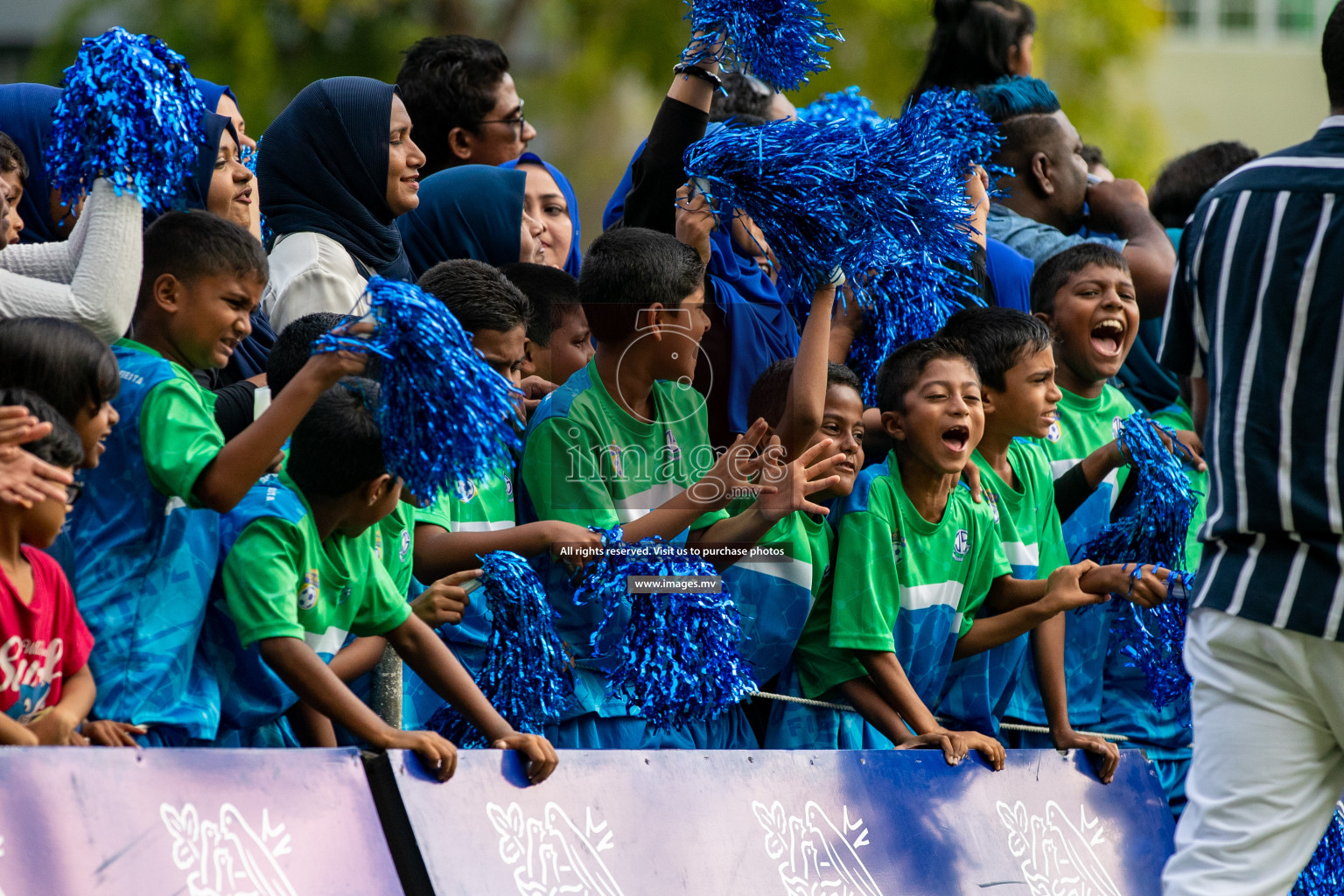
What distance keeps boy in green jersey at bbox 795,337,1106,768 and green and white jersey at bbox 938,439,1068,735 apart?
104 millimetres

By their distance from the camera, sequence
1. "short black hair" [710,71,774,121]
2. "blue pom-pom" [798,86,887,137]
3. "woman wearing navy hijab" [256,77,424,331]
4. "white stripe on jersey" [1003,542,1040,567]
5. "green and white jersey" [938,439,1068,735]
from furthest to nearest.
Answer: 1. "short black hair" [710,71,774,121]
2. "blue pom-pom" [798,86,887,137]
3. "white stripe on jersey" [1003,542,1040,567]
4. "green and white jersey" [938,439,1068,735]
5. "woman wearing navy hijab" [256,77,424,331]

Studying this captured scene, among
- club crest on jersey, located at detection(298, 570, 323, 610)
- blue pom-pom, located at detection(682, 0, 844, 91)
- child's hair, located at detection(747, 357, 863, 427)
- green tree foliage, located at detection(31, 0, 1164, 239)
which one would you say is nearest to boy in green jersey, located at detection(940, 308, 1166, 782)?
child's hair, located at detection(747, 357, 863, 427)

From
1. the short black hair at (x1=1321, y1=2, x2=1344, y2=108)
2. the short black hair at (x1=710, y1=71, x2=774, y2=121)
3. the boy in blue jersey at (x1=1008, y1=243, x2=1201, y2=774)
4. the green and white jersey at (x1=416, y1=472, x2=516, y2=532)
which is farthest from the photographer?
the short black hair at (x1=710, y1=71, x2=774, y2=121)

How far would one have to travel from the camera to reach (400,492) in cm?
381

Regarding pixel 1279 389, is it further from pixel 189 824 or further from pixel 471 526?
pixel 189 824

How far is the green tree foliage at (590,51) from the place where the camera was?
60.0 ft

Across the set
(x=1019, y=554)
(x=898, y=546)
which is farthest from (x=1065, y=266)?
(x=898, y=546)

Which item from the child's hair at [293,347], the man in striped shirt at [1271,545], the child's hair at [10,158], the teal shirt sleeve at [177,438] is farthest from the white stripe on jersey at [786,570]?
the child's hair at [10,158]

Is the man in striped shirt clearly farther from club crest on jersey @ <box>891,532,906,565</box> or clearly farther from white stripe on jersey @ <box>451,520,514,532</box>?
white stripe on jersey @ <box>451,520,514,532</box>

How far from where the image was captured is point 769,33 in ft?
15.1

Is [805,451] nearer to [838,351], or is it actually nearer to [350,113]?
[838,351]

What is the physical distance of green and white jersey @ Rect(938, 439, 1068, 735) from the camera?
4770mm

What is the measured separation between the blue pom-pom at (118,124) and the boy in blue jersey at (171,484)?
15cm

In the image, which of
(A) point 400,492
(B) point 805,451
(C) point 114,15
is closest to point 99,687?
(A) point 400,492
